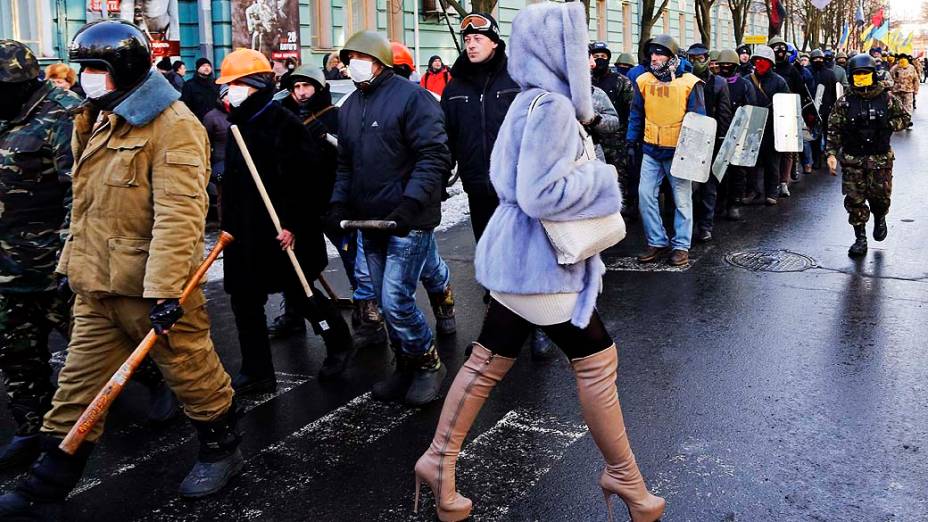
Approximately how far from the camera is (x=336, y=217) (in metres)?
5.10

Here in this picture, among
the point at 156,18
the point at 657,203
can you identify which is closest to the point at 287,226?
the point at 657,203

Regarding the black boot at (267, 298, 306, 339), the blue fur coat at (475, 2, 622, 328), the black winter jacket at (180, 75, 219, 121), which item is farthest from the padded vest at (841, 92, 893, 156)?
the black winter jacket at (180, 75, 219, 121)

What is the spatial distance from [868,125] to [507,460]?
18.6 feet

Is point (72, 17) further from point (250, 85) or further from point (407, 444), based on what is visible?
point (407, 444)

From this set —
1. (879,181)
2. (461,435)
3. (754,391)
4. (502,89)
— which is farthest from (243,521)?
(879,181)

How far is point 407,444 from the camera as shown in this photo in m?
4.60

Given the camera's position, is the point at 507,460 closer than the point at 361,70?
Yes

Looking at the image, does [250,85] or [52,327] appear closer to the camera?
[52,327]

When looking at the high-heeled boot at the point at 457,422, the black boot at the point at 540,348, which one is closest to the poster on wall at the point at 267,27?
the black boot at the point at 540,348

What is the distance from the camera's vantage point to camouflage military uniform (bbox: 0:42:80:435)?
4336mm

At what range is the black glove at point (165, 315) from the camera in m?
3.67

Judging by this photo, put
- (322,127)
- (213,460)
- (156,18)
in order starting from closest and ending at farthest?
(213,460), (322,127), (156,18)

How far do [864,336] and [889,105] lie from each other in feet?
10.0

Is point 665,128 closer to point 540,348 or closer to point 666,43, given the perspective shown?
point 666,43
